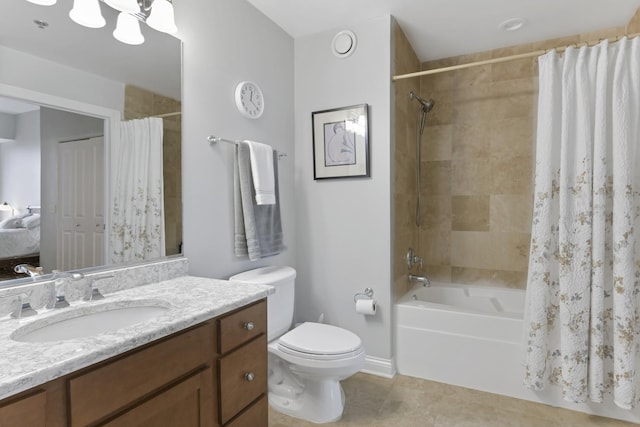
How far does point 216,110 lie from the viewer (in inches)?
76.7

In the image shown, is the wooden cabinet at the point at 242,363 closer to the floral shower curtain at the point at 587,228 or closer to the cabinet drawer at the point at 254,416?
the cabinet drawer at the point at 254,416

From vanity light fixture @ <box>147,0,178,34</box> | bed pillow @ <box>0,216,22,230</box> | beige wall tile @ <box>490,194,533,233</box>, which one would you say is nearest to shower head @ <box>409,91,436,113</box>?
beige wall tile @ <box>490,194,533,233</box>

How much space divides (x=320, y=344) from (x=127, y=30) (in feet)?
5.67

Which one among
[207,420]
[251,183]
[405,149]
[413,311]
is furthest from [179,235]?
[405,149]

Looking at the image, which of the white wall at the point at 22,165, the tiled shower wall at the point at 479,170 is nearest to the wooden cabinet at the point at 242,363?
the white wall at the point at 22,165

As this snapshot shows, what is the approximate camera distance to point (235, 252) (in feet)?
6.74

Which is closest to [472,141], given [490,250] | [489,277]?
[490,250]

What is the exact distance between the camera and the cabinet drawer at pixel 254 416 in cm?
133

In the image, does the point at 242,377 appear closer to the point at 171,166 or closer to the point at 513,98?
the point at 171,166

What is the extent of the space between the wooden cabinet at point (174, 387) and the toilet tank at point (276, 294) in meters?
0.51

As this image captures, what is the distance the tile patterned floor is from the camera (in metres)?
1.89

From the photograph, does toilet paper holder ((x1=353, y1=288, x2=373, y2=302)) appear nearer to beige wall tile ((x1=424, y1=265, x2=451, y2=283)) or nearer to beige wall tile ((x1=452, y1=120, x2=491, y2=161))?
beige wall tile ((x1=424, y1=265, x2=451, y2=283))

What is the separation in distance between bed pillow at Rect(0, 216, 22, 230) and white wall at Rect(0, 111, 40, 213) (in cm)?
3

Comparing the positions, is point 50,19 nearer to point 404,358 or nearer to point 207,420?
point 207,420
